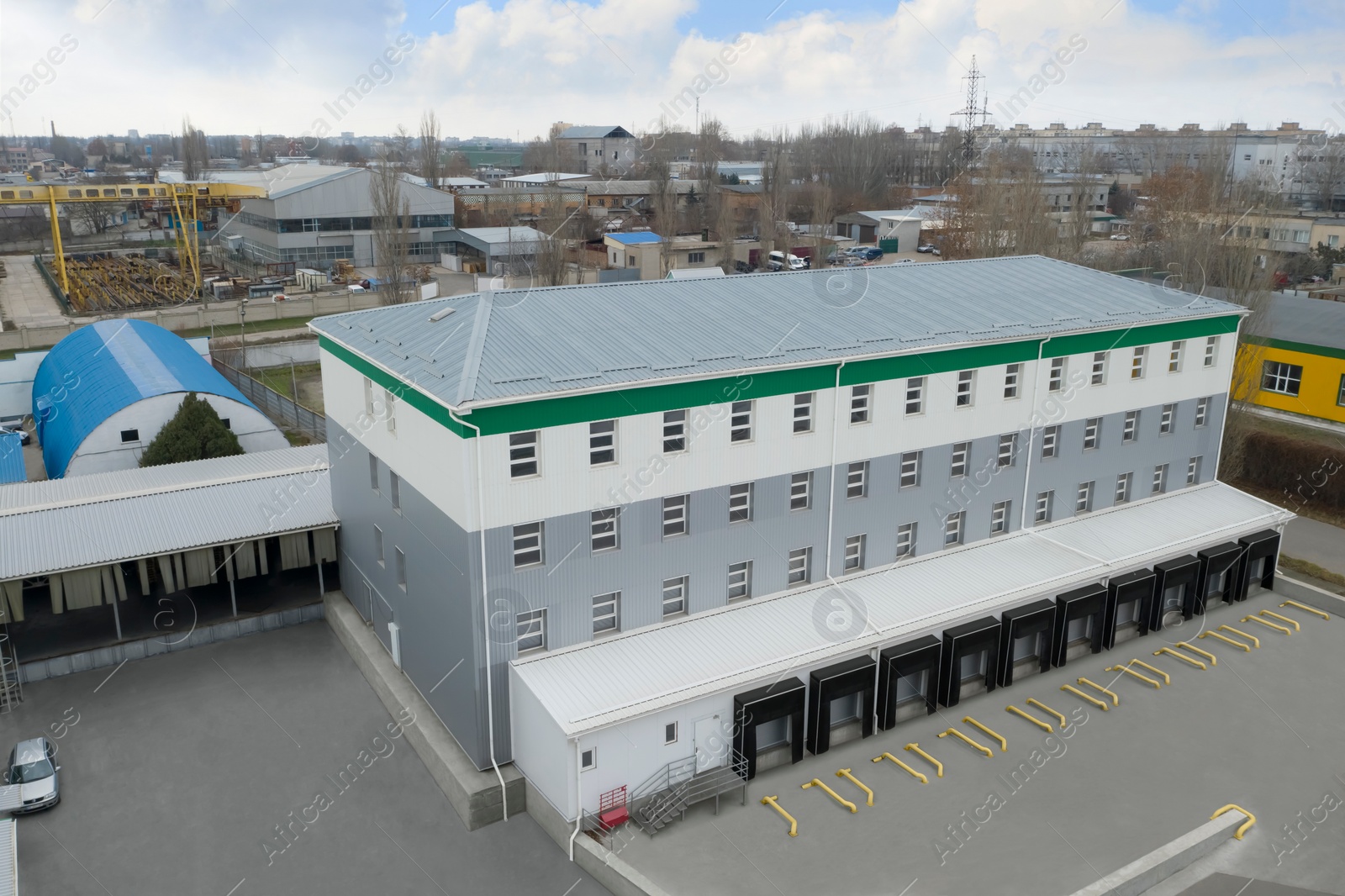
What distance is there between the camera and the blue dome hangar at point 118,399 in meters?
27.5

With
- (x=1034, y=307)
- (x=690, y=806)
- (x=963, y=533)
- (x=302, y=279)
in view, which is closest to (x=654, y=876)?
(x=690, y=806)

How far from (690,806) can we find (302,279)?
56.9 metres

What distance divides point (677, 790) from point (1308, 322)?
3361 cm

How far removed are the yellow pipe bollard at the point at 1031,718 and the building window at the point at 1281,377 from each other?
24.6m

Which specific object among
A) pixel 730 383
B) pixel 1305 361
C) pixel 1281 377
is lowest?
pixel 1281 377

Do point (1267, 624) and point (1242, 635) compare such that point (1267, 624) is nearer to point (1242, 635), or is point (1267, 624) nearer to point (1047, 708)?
point (1242, 635)

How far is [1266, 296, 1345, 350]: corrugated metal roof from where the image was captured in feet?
117

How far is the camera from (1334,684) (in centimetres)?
2027

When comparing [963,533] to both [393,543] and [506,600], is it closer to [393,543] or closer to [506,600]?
[506,600]

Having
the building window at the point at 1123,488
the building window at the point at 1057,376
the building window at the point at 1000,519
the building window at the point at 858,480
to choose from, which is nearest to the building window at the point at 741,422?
the building window at the point at 858,480

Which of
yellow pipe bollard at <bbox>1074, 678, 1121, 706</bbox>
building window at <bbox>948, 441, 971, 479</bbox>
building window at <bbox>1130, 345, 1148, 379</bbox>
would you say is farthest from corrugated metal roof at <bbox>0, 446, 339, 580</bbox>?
building window at <bbox>1130, 345, 1148, 379</bbox>

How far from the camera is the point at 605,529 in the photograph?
16859mm

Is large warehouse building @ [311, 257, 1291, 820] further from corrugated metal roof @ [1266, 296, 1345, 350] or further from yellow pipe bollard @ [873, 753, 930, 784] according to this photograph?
corrugated metal roof @ [1266, 296, 1345, 350]

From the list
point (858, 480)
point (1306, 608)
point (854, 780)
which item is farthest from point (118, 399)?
point (1306, 608)
